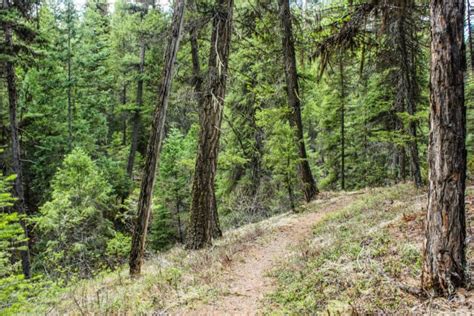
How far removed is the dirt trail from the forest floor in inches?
0.7

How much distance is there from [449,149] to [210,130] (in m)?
6.24

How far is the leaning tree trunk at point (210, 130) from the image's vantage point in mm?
9180

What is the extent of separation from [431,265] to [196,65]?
11.4 meters

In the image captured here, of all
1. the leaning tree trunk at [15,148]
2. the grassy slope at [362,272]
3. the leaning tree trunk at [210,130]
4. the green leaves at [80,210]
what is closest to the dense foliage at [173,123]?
the green leaves at [80,210]

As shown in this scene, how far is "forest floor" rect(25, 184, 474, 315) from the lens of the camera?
14.4 feet

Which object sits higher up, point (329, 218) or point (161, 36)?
point (161, 36)

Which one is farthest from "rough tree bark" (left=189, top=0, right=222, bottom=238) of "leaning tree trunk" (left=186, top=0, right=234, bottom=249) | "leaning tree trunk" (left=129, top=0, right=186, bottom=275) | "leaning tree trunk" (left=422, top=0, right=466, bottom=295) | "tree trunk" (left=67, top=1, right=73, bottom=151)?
"tree trunk" (left=67, top=1, right=73, bottom=151)

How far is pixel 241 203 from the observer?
16703 millimetres

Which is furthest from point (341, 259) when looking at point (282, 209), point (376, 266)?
point (282, 209)

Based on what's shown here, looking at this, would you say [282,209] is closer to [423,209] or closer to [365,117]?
[365,117]

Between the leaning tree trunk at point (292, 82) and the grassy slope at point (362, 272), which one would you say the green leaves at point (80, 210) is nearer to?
the leaning tree trunk at point (292, 82)

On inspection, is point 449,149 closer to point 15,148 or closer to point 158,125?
point 158,125

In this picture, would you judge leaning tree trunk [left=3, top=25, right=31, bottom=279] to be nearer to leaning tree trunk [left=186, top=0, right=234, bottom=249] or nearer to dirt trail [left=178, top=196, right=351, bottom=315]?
leaning tree trunk [left=186, top=0, right=234, bottom=249]

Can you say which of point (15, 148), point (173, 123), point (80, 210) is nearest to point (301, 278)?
point (15, 148)
